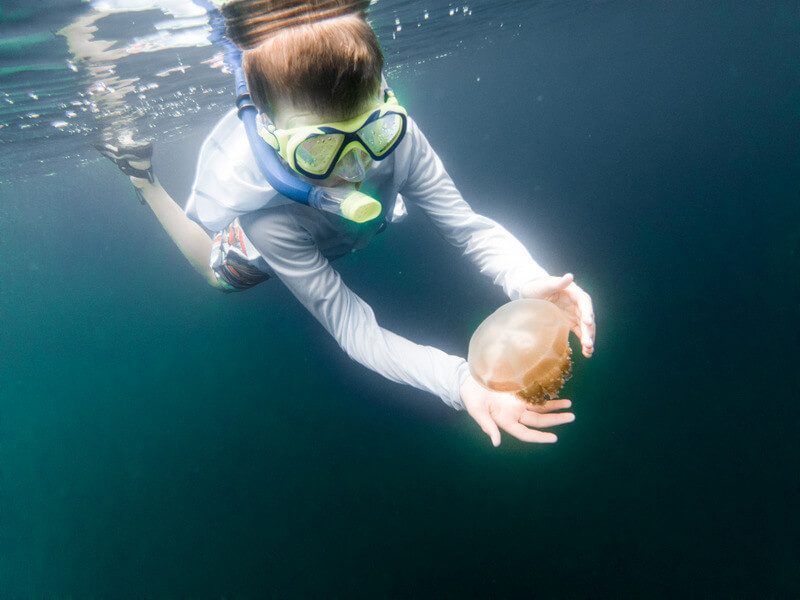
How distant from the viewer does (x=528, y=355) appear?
1645 mm

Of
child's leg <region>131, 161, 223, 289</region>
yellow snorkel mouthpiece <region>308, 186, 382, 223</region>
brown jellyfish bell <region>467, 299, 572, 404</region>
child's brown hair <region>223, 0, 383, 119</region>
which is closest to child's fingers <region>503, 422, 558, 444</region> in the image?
brown jellyfish bell <region>467, 299, 572, 404</region>

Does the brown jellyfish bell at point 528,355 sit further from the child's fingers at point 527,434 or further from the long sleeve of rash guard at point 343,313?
the long sleeve of rash guard at point 343,313

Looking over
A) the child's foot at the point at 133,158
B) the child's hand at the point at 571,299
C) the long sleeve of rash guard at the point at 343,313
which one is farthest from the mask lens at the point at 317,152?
the child's foot at the point at 133,158

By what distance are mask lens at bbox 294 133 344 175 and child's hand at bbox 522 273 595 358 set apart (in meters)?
1.04

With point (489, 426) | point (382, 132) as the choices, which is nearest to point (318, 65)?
point (382, 132)

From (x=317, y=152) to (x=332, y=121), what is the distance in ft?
0.42

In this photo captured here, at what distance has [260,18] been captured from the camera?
1.78 metres

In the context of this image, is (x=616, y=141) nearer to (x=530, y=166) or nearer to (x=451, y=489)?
(x=530, y=166)

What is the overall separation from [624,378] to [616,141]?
16.2 meters

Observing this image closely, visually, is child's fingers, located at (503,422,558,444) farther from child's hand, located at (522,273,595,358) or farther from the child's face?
the child's face

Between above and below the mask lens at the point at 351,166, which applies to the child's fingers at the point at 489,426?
below

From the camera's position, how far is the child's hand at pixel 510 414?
1.57 m

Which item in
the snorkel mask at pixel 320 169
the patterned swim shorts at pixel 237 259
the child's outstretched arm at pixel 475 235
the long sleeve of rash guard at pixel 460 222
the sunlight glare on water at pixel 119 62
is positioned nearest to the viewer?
the snorkel mask at pixel 320 169

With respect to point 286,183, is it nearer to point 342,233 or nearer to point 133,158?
point 342,233
